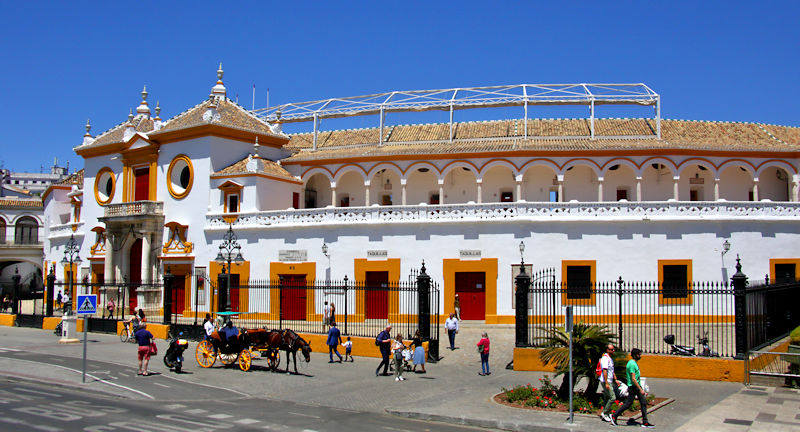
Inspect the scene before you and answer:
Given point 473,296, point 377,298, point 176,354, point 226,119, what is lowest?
point 176,354

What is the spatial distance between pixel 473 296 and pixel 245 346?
12.9m

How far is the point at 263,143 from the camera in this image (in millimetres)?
35594

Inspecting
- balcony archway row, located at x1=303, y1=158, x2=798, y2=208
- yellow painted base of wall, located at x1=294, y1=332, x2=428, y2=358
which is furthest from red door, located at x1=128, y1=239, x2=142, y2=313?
yellow painted base of wall, located at x1=294, y1=332, x2=428, y2=358

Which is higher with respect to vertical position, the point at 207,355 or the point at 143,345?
the point at 143,345

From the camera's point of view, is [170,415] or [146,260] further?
[146,260]

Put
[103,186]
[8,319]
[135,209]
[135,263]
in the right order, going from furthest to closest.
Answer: [103,186], [135,263], [135,209], [8,319]

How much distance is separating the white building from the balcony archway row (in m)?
0.07

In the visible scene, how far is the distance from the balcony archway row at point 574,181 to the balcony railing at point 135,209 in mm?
7549

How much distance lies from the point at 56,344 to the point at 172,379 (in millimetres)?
9274

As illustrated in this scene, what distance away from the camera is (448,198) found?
3488cm

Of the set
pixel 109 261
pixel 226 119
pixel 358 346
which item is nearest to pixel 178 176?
pixel 226 119

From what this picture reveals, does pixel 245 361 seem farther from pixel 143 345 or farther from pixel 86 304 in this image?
pixel 86 304

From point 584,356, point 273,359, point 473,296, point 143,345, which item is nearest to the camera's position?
point 584,356

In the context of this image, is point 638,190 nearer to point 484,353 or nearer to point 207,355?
point 484,353
